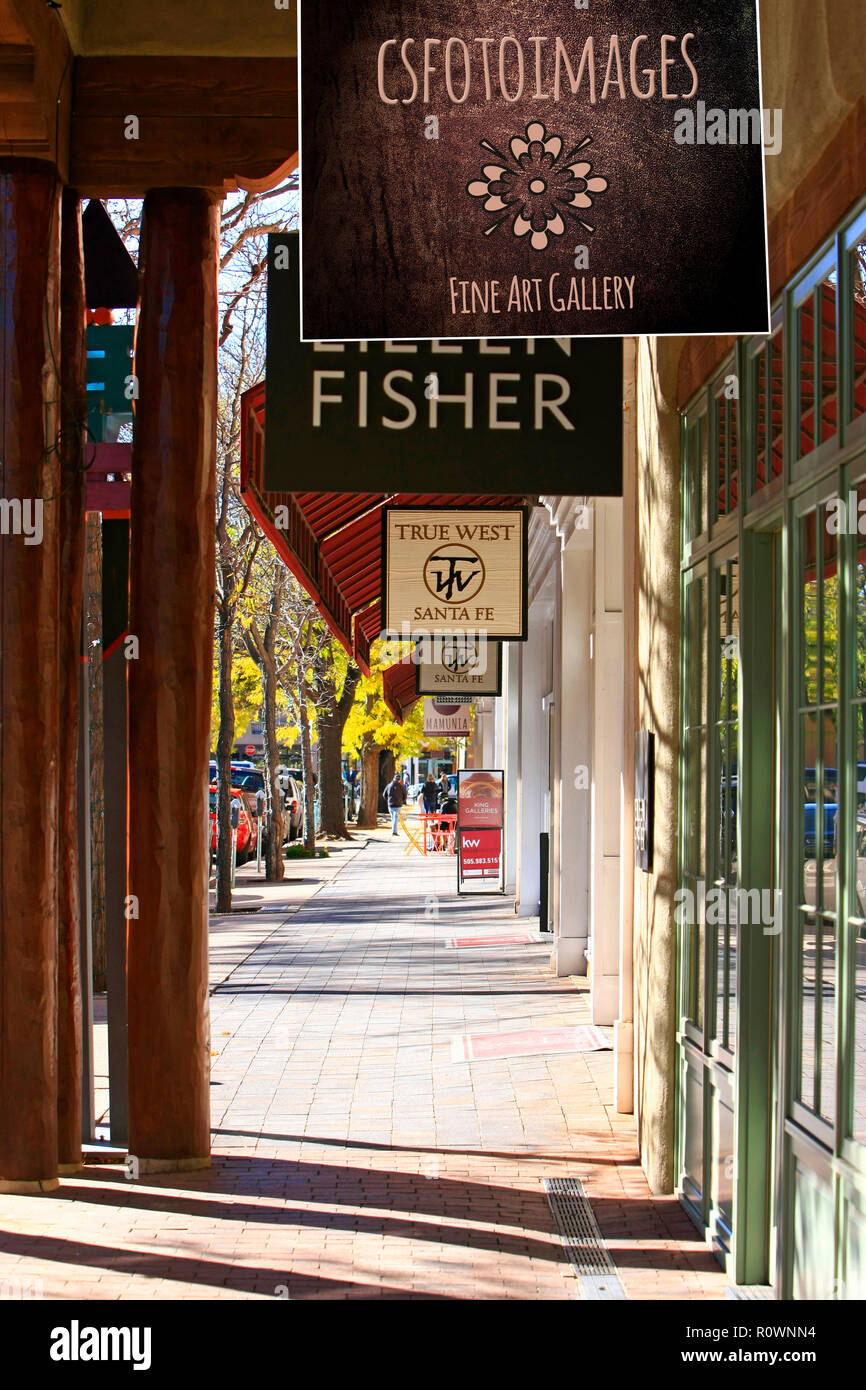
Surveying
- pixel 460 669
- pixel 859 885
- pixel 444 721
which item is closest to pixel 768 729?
pixel 859 885

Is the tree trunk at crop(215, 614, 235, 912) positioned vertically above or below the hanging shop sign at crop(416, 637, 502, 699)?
below

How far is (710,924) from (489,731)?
27.4 meters

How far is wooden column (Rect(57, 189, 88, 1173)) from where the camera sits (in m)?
7.07

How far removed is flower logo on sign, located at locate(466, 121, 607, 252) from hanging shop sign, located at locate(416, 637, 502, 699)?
1313 centimetres

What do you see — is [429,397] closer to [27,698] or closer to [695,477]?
[695,477]

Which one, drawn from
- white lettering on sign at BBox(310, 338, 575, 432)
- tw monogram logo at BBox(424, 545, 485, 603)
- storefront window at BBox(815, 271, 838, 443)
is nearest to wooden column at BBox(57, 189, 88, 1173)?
white lettering on sign at BBox(310, 338, 575, 432)

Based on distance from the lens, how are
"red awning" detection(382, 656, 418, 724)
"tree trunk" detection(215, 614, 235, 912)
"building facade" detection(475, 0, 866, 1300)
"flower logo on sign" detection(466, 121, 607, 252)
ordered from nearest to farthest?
1. "flower logo on sign" detection(466, 121, 607, 252)
2. "building facade" detection(475, 0, 866, 1300)
3. "tree trunk" detection(215, 614, 235, 912)
4. "red awning" detection(382, 656, 418, 724)

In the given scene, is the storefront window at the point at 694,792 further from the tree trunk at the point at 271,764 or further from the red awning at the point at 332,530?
the tree trunk at the point at 271,764

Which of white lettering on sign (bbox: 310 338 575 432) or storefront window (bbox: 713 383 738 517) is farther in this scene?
white lettering on sign (bbox: 310 338 575 432)

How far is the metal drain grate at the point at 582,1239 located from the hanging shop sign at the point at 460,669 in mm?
10629

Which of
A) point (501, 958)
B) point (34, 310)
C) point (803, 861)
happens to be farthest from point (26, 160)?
point (501, 958)

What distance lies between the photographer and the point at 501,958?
48.4 ft

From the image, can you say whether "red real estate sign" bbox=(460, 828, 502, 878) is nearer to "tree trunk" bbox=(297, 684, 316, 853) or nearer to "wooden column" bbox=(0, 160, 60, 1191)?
"tree trunk" bbox=(297, 684, 316, 853)

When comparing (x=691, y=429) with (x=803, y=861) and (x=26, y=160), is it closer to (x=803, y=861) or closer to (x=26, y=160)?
(x=803, y=861)
